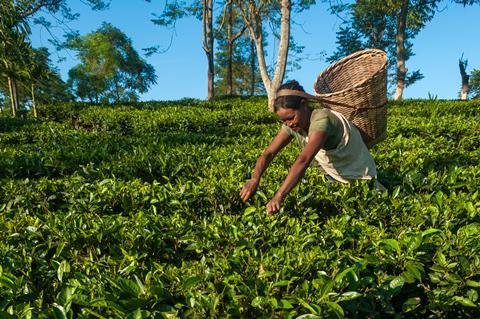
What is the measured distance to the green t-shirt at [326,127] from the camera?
307 cm

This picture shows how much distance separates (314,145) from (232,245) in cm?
99

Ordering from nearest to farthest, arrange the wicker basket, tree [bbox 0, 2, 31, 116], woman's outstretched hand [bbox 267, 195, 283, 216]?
woman's outstretched hand [bbox 267, 195, 283, 216] → the wicker basket → tree [bbox 0, 2, 31, 116]

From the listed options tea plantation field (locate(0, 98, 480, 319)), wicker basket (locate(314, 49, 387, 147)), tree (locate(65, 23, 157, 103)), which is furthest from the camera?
tree (locate(65, 23, 157, 103))

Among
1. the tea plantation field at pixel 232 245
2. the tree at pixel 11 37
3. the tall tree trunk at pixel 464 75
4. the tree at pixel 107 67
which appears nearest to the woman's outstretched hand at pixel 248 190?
the tea plantation field at pixel 232 245

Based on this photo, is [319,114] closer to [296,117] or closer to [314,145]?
[296,117]

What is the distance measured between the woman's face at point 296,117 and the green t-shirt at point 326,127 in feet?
0.21

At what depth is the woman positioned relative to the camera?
293 cm

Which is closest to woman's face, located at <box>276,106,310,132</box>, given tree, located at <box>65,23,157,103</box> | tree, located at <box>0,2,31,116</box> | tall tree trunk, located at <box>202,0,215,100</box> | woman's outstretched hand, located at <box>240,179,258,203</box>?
woman's outstretched hand, located at <box>240,179,258,203</box>

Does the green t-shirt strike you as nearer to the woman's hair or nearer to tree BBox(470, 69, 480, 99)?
the woman's hair

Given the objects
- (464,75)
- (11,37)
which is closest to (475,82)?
(464,75)

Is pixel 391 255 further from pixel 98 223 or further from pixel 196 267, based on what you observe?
pixel 98 223

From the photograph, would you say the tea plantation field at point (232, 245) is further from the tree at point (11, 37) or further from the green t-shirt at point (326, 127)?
the tree at point (11, 37)

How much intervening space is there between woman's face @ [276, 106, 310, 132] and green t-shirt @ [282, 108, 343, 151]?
6 cm

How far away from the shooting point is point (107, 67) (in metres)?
38.6
